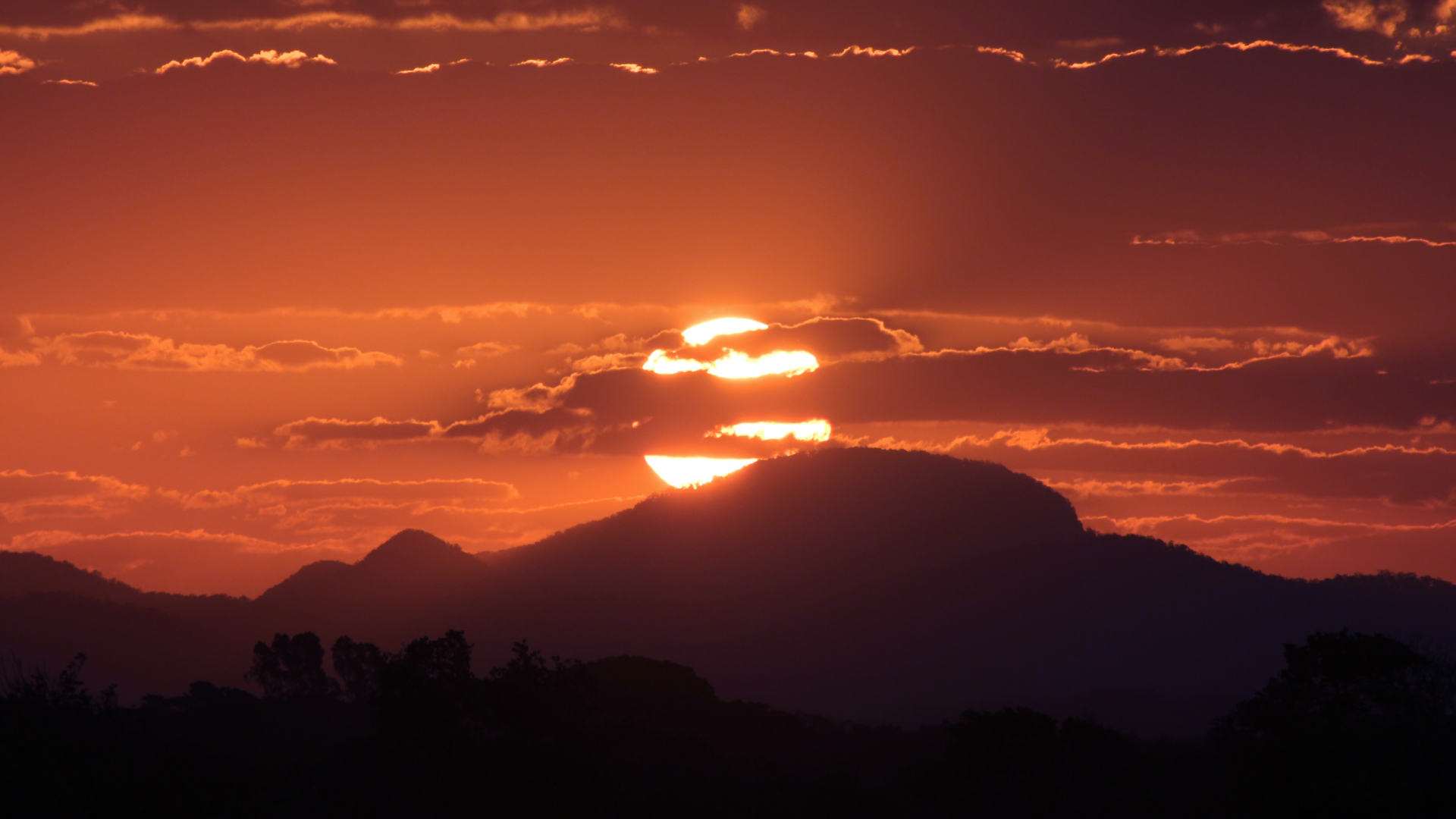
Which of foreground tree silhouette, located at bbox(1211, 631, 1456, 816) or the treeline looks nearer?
the treeline

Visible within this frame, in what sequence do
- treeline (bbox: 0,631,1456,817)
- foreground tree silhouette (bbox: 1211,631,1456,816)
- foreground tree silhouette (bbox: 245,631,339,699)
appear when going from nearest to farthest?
treeline (bbox: 0,631,1456,817)
foreground tree silhouette (bbox: 1211,631,1456,816)
foreground tree silhouette (bbox: 245,631,339,699)

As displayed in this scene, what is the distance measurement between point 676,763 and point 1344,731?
4800 centimetres

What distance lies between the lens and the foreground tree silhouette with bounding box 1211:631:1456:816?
82.5 m

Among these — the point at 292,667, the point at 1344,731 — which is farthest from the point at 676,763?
the point at 292,667

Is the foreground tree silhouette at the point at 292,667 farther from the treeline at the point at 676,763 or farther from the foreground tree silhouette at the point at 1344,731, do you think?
the foreground tree silhouette at the point at 1344,731

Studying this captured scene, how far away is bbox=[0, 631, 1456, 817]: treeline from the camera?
255ft

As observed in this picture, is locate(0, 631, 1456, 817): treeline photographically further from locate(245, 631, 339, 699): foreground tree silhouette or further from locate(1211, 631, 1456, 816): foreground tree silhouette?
locate(245, 631, 339, 699): foreground tree silhouette

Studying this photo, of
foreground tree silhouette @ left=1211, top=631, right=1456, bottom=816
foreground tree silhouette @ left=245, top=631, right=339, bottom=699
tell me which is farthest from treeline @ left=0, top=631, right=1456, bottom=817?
foreground tree silhouette @ left=245, top=631, right=339, bottom=699

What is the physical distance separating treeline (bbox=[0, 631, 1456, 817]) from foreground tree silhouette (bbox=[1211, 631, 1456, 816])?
0.51 feet

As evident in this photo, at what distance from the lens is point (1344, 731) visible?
9069 centimetres

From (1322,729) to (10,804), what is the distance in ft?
264

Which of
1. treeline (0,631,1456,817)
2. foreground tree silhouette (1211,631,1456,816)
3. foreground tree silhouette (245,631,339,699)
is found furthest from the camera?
foreground tree silhouette (245,631,339,699)

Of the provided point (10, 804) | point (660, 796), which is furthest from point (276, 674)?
point (10, 804)

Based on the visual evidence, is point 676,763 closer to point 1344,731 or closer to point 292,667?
point 1344,731
